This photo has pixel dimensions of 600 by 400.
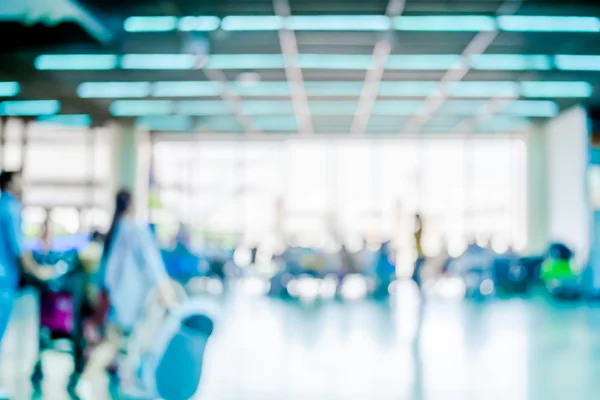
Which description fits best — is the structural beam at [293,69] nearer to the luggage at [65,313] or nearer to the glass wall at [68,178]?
the luggage at [65,313]

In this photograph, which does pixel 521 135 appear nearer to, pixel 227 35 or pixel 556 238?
pixel 556 238

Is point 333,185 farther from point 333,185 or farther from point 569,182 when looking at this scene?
point 569,182

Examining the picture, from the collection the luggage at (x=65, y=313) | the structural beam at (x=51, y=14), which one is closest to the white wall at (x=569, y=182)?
the structural beam at (x=51, y=14)

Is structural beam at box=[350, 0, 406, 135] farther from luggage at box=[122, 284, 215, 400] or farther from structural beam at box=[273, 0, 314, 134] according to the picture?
luggage at box=[122, 284, 215, 400]

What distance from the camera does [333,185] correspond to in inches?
765

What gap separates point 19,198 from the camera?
13.1 feet

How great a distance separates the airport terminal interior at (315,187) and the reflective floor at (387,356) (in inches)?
1.6

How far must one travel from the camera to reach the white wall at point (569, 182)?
13242mm

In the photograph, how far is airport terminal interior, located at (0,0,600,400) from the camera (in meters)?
4.87

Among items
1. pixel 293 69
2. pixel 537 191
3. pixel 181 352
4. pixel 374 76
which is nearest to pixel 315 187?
pixel 537 191

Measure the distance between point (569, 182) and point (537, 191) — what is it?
7.70 feet

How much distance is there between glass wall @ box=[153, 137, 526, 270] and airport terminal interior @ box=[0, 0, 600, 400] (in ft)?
0.19

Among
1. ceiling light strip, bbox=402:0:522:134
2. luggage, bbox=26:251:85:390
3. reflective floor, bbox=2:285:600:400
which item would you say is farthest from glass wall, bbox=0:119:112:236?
luggage, bbox=26:251:85:390

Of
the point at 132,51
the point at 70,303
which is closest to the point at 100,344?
the point at 70,303
